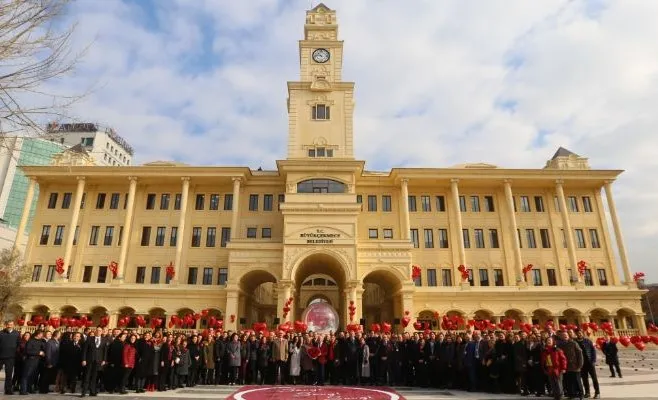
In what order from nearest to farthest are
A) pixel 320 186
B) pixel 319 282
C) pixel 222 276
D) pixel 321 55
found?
pixel 320 186 → pixel 222 276 → pixel 321 55 → pixel 319 282

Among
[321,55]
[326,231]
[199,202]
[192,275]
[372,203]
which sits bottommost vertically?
[192,275]

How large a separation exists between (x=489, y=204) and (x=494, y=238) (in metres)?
3.29

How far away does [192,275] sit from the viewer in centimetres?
3600

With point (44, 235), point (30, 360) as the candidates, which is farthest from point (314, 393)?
point (44, 235)

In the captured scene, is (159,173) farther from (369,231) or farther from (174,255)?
(369,231)

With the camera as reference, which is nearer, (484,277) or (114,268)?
(114,268)

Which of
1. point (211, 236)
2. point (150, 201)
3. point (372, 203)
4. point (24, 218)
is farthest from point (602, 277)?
point (24, 218)

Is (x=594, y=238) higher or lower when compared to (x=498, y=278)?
higher

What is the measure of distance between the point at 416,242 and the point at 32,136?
108 ft

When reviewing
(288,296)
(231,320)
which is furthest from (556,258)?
(231,320)

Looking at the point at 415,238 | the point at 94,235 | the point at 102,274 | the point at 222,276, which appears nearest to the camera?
the point at 222,276

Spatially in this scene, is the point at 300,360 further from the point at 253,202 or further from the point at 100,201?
the point at 100,201

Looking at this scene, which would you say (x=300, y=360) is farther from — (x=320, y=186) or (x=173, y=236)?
(x=173, y=236)

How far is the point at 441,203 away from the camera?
3891 cm
